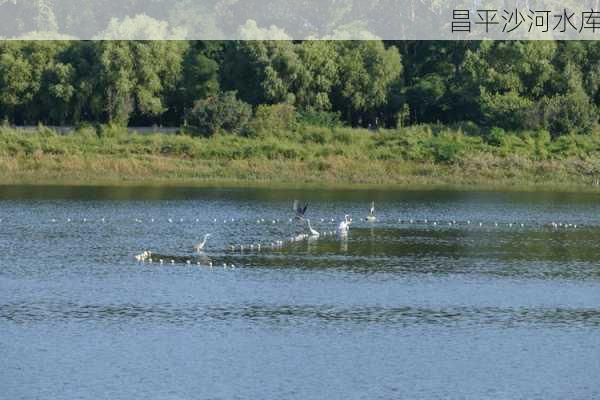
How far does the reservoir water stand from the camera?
2814 centimetres

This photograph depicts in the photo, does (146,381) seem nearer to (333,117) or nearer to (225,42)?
(333,117)

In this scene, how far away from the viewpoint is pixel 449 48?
9300cm

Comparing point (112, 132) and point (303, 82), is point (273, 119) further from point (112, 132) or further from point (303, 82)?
point (112, 132)

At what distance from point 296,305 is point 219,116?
47274mm

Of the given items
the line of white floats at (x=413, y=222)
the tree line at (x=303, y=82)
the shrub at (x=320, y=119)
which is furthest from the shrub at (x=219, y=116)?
the line of white floats at (x=413, y=222)

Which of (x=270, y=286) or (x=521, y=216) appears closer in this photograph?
(x=270, y=286)

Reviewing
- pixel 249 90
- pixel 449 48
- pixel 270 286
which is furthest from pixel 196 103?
pixel 270 286

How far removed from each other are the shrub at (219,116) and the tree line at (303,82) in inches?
8.3

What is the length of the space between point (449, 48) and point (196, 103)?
783 inches

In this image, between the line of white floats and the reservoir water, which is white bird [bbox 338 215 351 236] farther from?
the line of white floats

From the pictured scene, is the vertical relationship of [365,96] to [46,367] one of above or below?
above

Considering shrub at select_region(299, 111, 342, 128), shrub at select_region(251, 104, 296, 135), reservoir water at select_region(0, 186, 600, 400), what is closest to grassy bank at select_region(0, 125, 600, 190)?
shrub at select_region(251, 104, 296, 135)

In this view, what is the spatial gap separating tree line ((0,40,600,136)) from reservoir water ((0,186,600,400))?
24.5 meters

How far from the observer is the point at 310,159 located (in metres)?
79.1
